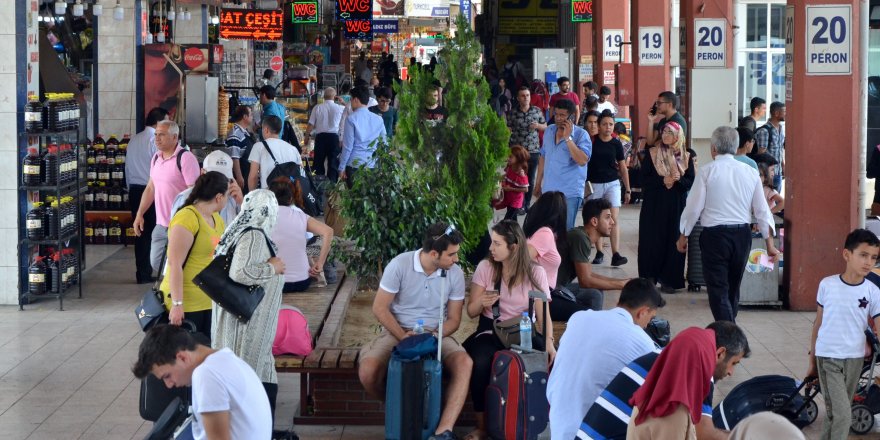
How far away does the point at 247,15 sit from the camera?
26.6 m

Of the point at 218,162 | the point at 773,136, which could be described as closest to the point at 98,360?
the point at 218,162

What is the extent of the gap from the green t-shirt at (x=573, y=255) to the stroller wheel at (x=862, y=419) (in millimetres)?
2239

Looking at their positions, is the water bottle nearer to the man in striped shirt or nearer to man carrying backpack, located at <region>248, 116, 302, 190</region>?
the man in striped shirt

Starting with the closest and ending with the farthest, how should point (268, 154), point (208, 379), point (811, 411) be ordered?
point (208, 379) < point (811, 411) < point (268, 154)

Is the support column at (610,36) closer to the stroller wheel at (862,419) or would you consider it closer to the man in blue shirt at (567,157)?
the man in blue shirt at (567,157)

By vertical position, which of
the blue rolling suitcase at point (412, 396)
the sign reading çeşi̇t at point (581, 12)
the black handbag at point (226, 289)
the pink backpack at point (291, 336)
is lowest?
the blue rolling suitcase at point (412, 396)

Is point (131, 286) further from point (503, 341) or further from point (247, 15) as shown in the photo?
point (247, 15)

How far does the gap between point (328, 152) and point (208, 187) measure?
11996 mm

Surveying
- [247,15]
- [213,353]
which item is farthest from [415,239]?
[247,15]

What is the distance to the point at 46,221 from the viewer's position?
39.0 feet

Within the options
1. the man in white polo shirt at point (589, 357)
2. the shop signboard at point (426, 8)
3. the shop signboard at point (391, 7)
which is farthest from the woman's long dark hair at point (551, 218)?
the shop signboard at point (426, 8)

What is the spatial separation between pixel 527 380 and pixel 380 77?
2947 cm

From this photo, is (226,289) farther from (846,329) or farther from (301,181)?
(301,181)

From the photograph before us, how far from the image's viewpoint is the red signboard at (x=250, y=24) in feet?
85.0
